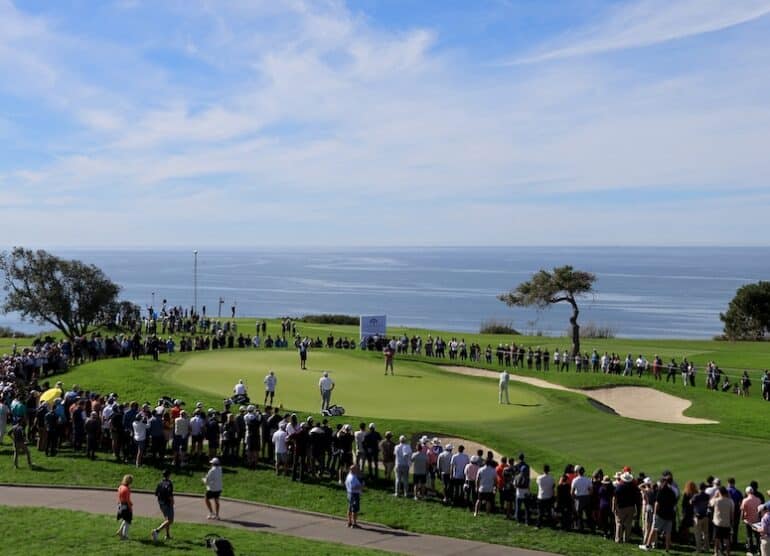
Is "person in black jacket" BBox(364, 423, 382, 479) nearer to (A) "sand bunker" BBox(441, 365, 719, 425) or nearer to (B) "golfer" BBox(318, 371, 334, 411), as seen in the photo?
(B) "golfer" BBox(318, 371, 334, 411)

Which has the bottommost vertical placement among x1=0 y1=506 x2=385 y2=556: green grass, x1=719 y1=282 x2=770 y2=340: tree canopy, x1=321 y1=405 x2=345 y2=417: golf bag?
x1=0 y1=506 x2=385 y2=556: green grass

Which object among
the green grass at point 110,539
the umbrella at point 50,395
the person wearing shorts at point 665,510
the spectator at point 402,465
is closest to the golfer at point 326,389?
the spectator at point 402,465

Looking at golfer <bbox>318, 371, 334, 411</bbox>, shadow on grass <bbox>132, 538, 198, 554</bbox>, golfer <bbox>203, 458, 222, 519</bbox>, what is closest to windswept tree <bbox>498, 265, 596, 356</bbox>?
golfer <bbox>318, 371, 334, 411</bbox>

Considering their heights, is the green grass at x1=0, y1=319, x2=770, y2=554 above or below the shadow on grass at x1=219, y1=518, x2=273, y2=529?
above

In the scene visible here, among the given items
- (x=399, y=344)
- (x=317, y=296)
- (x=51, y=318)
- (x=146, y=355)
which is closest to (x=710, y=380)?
(x=399, y=344)

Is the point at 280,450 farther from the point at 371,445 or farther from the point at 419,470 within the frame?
the point at 419,470

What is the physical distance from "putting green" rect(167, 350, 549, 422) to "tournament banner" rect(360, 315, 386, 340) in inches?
246

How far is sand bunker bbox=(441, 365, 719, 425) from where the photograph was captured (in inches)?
1273

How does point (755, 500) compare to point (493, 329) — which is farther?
point (493, 329)

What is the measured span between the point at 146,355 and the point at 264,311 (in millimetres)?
99587

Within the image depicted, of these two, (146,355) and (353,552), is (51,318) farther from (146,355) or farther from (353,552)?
(353,552)

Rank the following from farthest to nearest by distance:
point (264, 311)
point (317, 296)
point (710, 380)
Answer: point (317, 296)
point (264, 311)
point (710, 380)

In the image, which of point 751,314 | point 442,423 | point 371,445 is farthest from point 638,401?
point 751,314

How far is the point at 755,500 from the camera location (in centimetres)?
1727
